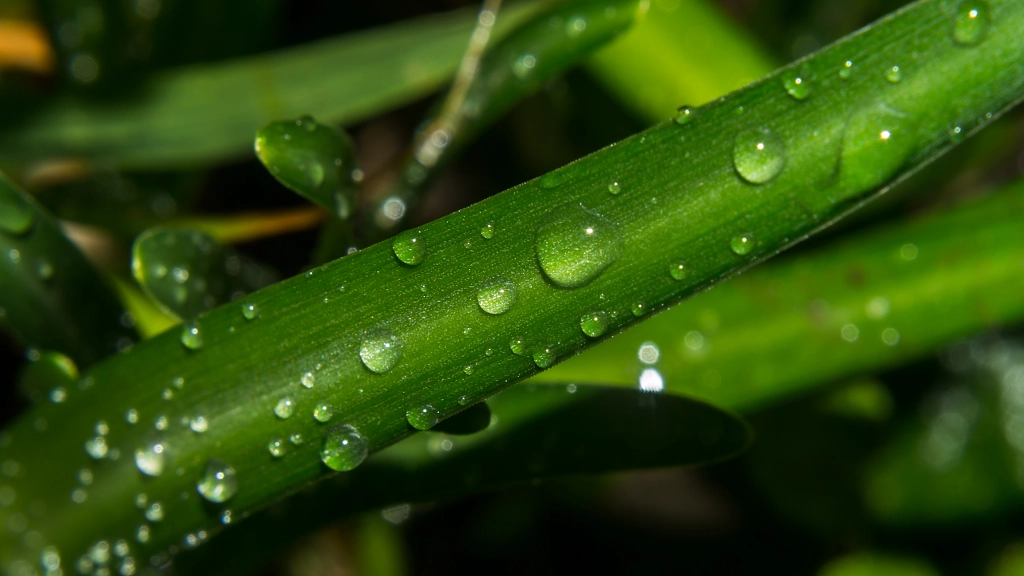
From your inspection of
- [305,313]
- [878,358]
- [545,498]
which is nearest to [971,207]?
[878,358]

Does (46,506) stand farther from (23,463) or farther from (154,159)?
(154,159)

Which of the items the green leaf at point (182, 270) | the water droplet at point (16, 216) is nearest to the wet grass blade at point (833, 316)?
the green leaf at point (182, 270)

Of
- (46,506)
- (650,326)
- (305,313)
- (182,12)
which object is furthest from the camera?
(182,12)

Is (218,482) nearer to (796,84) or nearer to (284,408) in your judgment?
(284,408)

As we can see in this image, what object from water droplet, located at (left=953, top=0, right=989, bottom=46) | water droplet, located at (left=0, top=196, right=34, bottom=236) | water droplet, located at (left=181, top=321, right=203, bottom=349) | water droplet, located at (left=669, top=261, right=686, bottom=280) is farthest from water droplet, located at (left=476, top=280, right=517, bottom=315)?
water droplet, located at (left=0, top=196, right=34, bottom=236)

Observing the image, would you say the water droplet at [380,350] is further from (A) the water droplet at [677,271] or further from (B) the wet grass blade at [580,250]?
(A) the water droplet at [677,271]

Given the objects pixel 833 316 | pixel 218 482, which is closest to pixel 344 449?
pixel 218 482
